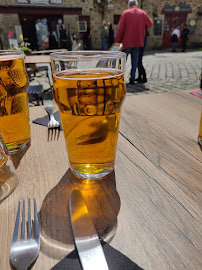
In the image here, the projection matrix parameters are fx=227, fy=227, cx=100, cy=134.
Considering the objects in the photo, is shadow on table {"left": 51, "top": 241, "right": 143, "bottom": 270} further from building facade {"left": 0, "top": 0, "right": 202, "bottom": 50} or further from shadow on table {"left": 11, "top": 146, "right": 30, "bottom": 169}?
building facade {"left": 0, "top": 0, "right": 202, "bottom": 50}

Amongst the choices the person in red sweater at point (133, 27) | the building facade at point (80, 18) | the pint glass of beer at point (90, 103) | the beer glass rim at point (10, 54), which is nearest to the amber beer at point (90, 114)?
the pint glass of beer at point (90, 103)

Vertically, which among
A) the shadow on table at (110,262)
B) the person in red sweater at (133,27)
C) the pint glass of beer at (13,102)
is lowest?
the shadow on table at (110,262)

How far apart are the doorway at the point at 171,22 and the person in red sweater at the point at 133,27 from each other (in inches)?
480

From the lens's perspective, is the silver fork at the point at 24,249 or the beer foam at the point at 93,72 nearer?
the silver fork at the point at 24,249

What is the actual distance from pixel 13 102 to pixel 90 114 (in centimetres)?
31

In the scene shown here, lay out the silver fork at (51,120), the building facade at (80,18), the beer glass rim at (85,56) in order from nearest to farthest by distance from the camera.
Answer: the beer glass rim at (85,56) → the silver fork at (51,120) → the building facade at (80,18)

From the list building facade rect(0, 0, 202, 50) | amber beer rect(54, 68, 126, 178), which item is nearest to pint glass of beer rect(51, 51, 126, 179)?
amber beer rect(54, 68, 126, 178)

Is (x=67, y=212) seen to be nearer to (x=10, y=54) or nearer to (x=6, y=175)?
(x=6, y=175)

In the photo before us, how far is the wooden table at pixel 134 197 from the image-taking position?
404mm

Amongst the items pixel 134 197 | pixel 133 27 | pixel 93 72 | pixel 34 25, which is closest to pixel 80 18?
pixel 34 25

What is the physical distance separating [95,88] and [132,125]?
409mm

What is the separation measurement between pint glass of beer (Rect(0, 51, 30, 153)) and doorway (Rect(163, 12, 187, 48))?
1697 centimetres

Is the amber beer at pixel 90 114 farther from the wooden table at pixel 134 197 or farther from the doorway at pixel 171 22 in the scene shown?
the doorway at pixel 171 22

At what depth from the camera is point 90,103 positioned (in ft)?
1.83
